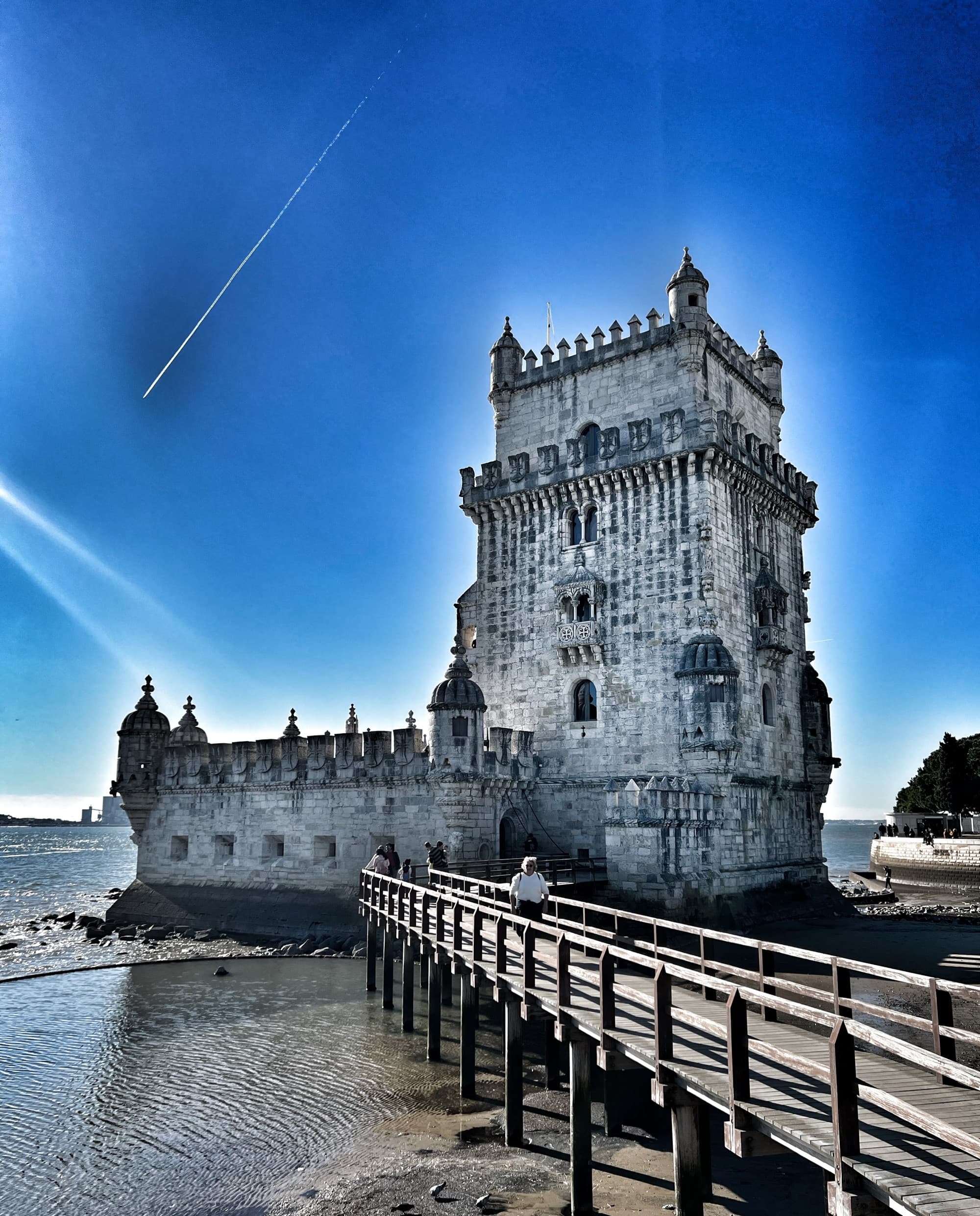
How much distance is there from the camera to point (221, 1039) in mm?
18438

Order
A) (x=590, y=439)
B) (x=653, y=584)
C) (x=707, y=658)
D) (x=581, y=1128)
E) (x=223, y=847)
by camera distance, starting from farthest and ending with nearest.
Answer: (x=223, y=847) < (x=590, y=439) < (x=653, y=584) < (x=707, y=658) < (x=581, y=1128)

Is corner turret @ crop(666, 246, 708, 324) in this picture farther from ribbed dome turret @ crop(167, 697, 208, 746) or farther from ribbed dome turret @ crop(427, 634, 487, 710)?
ribbed dome turret @ crop(167, 697, 208, 746)

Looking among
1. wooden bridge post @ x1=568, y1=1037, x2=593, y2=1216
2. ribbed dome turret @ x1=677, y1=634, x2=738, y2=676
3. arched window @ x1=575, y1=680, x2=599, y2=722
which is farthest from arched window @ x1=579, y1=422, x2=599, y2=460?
wooden bridge post @ x1=568, y1=1037, x2=593, y2=1216

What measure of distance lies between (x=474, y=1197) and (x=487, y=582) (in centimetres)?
2326

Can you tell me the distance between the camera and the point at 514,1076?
1284 cm

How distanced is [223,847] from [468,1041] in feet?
70.7

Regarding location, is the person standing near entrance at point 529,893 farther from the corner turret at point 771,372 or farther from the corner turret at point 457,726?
the corner turret at point 771,372

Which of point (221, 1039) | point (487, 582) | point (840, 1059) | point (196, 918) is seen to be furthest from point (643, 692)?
point (840, 1059)

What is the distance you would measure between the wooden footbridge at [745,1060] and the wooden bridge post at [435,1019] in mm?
68

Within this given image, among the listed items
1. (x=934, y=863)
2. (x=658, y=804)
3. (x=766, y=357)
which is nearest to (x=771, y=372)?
(x=766, y=357)

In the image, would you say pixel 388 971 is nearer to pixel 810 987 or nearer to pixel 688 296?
pixel 810 987

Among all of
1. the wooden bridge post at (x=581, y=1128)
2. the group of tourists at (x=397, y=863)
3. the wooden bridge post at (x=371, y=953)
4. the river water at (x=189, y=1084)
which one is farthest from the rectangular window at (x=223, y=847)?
the wooden bridge post at (x=581, y=1128)

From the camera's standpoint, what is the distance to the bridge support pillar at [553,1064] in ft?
49.1

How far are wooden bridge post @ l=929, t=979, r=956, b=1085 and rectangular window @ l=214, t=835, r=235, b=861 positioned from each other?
2863 centimetres
